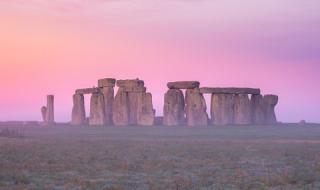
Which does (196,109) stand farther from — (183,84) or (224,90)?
(224,90)

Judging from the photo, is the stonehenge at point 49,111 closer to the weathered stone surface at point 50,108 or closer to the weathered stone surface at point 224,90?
the weathered stone surface at point 50,108

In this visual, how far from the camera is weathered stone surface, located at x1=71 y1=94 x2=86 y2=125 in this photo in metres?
63.3

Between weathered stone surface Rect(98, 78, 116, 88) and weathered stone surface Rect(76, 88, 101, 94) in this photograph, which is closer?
weathered stone surface Rect(98, 78, 116, 88)

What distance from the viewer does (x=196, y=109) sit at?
57.2 metres

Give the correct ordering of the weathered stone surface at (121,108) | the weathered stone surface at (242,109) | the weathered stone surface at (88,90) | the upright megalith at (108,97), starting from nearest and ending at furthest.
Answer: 1. the weathered stone surface at (242,109)
2. the weathered stone surface at (121,108)
3. the upright megalith at (108,97)
4. the weathered stone surface at (88,90)

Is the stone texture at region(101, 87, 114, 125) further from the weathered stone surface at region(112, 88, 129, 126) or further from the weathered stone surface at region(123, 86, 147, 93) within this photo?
the weathered stone surface at region(123, 86, 147, 93)

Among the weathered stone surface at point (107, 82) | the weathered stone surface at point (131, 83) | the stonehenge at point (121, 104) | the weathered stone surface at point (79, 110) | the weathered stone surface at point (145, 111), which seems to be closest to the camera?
the weathered stone surface at point (145, 111)

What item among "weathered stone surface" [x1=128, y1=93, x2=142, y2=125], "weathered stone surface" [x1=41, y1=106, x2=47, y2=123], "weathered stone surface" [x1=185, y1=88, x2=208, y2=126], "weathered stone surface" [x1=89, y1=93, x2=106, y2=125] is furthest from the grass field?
"weathered stone surface" [x1=41, y1=106, x2=47, y2=123]

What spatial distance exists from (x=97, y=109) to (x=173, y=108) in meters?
7.77

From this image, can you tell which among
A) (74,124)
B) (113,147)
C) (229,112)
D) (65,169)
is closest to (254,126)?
(229,112)

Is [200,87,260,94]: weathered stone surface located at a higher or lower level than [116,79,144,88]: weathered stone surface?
lower

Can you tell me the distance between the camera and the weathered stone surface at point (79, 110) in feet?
208

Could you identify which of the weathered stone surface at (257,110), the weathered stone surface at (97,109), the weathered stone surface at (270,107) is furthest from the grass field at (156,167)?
the weathered stone surface at (270,107)

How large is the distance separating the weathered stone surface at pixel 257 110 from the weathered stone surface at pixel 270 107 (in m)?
0.49
